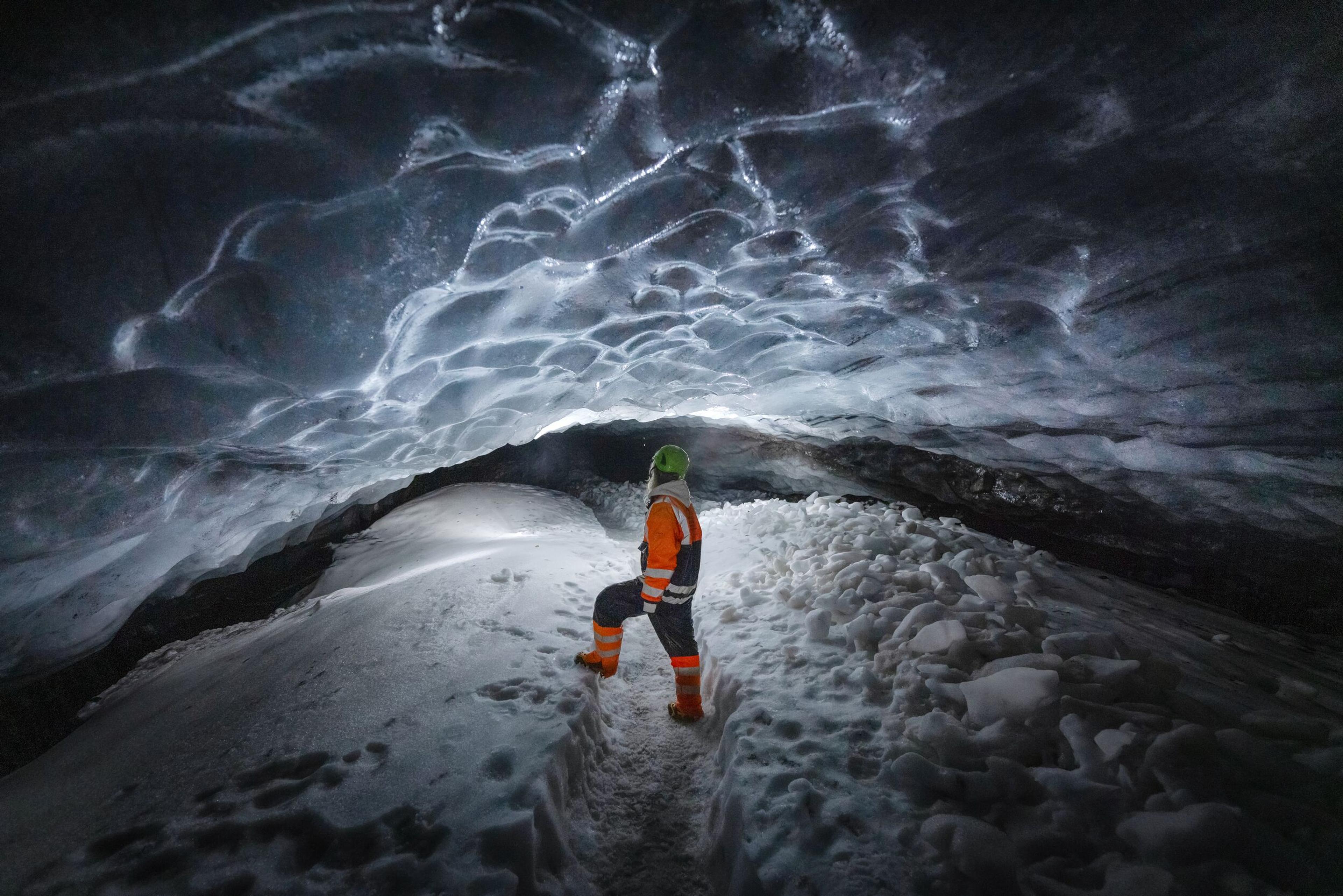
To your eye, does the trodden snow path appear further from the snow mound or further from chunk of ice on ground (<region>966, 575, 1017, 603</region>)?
chunk of ice on ground (<region>966, 575, 1017, 603</region>)

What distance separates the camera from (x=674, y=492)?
11.4 feet

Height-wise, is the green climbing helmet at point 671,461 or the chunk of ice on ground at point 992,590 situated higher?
the green climbing helmet at point 671,461

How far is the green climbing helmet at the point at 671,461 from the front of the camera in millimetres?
3527

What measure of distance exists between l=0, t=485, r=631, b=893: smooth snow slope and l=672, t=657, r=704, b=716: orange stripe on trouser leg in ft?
1.92

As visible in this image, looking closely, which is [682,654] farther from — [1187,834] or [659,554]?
[1187,834]

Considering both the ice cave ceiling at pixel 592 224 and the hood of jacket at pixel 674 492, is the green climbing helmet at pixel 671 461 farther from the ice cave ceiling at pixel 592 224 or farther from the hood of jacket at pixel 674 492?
the ice cave ceiling at pixel 592 224

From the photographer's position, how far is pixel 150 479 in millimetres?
3438

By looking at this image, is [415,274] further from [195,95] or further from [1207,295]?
[1207,295]

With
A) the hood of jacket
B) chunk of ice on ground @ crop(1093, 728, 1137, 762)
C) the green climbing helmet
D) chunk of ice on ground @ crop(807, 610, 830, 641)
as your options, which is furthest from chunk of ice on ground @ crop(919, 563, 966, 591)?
the green climbing helmet

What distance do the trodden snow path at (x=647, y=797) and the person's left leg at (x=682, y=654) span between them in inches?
3.9

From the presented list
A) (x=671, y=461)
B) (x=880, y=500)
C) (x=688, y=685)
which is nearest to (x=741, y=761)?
(x=688, y=685)

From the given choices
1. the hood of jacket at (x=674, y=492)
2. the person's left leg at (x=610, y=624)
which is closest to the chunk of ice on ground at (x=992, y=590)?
the hood of jacket at (x=674, y=492)

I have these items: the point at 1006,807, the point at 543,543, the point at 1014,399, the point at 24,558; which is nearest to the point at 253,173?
the point at 24,558

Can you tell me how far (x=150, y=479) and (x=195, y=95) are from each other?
3.03 metres
